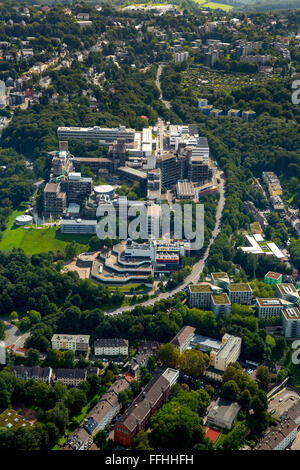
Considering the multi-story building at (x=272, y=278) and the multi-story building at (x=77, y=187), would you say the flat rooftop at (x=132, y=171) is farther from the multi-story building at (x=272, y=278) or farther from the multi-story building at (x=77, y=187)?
the multi-story building at (x=272, y=278)

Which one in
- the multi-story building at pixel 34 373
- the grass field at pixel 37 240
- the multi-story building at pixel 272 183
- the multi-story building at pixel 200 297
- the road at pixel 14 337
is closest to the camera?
the multi-story building at pixel 34 373

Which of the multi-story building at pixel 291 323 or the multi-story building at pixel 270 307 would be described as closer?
the multi-story building at pixel 291 323

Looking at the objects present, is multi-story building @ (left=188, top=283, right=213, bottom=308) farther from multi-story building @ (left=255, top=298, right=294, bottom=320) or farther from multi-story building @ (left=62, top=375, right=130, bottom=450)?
multi-story building @ (left=62, top=375, right=130, bottom=450)

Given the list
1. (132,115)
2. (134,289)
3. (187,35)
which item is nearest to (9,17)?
(187,35)

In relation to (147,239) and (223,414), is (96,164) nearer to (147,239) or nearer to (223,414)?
(147,239)

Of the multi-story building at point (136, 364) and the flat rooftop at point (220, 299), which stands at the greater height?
the flat rooftop at point (220, 299)

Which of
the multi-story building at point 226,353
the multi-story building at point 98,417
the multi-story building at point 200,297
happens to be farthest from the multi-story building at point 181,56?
the multi-story building at point 98,417

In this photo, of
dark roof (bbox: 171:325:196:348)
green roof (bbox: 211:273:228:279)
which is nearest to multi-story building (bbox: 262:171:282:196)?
green roof (bbox: 211:273:228:279)
